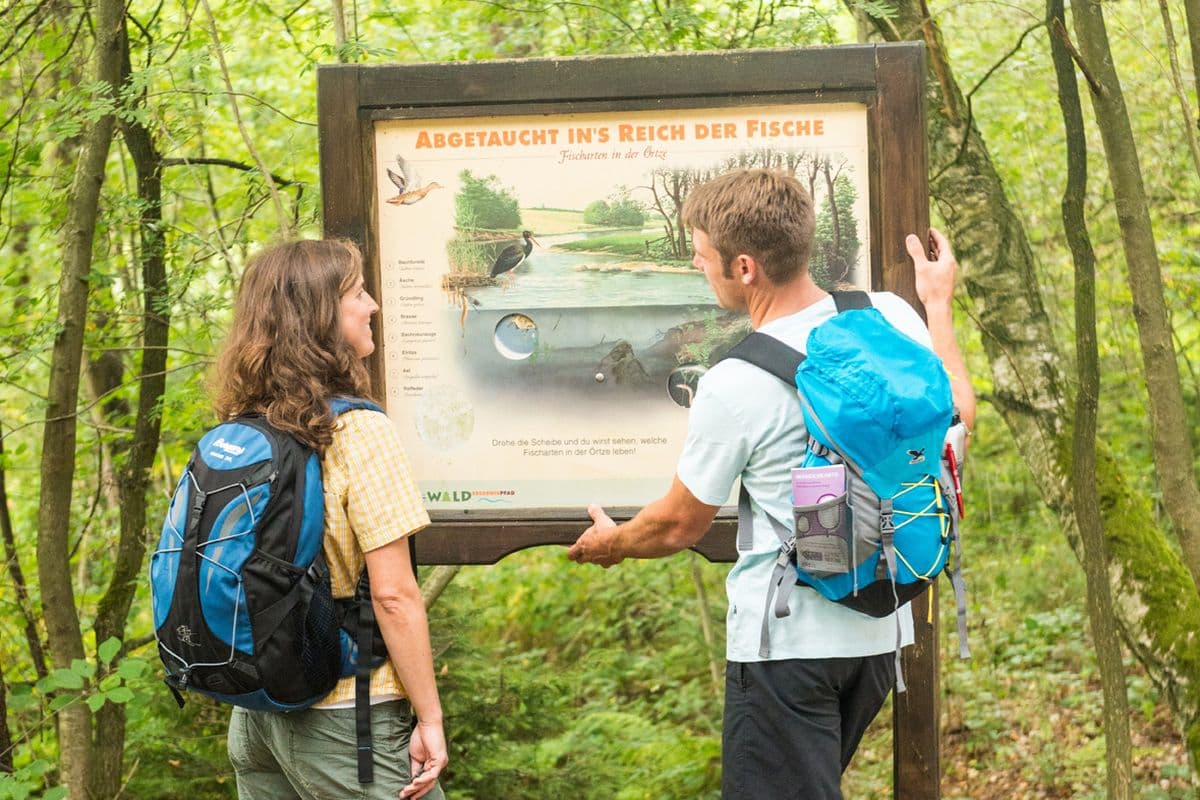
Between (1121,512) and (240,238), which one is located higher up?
(240,238)

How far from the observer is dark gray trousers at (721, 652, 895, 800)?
2316mm

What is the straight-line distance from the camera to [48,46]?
15.3 ft

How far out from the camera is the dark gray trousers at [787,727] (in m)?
2.32

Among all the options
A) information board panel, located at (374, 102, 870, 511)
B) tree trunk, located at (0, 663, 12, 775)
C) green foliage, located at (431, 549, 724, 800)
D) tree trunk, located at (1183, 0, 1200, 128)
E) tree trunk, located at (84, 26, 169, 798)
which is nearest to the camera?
information board panel, located at (374, 102, 870, 511)

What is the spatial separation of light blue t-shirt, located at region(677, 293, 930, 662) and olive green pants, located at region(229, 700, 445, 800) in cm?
72

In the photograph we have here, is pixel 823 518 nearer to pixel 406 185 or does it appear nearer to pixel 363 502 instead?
pixel 363 502

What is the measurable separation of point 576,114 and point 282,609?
57.7 inches

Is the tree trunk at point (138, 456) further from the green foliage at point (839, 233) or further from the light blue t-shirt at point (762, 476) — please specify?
the light blue t-shirt at point (762, 476)

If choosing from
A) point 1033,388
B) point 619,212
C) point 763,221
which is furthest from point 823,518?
point 1033,388

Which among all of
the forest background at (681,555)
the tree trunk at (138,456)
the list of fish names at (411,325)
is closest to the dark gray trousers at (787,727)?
the list of fish names at (411,325)

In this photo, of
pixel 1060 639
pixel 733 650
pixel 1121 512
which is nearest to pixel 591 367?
pixel 733 650

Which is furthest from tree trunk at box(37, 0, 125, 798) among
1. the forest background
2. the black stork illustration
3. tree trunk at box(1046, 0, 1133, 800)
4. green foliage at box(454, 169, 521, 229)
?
tree trunk at box(1046, 0, 1133, 800)

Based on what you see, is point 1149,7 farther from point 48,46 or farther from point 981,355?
point 48,46

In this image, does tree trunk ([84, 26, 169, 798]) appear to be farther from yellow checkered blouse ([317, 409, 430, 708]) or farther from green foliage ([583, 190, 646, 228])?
yellow checkered blouse ([317, 409, 430, 708])
